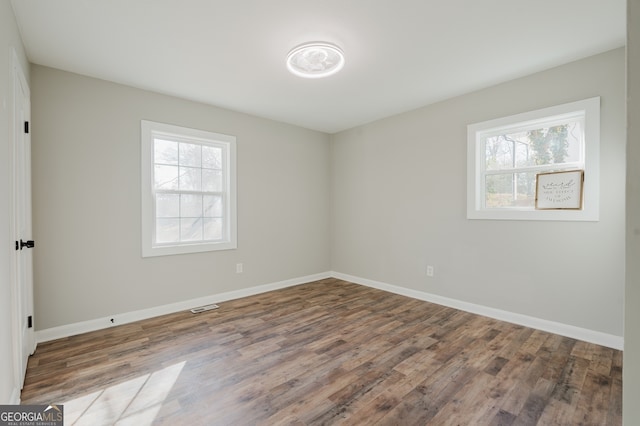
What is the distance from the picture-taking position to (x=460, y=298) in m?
3.53

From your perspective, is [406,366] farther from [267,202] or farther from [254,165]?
[254,165]

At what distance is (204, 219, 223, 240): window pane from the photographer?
3.88 meters

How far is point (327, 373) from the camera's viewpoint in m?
2.16

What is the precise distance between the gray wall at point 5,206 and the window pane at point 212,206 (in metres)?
2.16

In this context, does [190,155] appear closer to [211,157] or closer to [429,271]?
[211,157]

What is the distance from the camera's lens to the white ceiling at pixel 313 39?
1.99 metres

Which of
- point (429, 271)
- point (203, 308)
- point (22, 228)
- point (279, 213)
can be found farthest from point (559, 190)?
point (22, 228)

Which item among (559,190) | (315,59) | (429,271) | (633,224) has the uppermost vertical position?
(315,59)

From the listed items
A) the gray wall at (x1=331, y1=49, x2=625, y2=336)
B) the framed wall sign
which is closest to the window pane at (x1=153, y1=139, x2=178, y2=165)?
the gray wall at (x1=331, y1=49, x2=625, y2=336)

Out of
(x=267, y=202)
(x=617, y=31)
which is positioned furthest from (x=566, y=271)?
(x=267, y=202)

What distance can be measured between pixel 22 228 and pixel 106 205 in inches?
33.8

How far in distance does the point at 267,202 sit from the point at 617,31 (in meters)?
4.02

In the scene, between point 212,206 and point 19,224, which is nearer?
point 19,224

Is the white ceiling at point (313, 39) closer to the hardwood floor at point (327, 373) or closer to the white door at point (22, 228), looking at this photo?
the white door at point (22, 228)
